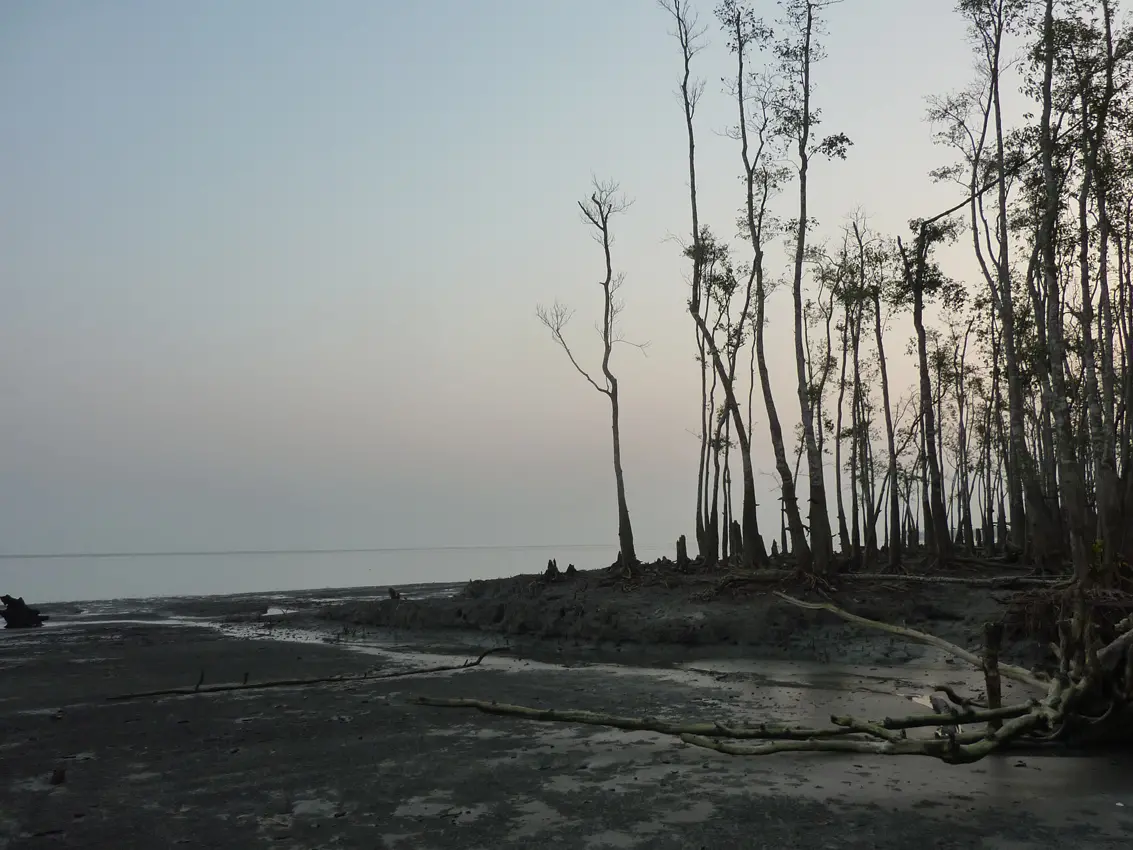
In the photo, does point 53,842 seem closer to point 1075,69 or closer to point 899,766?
point 899,766

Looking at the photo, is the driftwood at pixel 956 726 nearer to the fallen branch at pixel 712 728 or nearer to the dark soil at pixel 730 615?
the fallen branch at pixel 712 728

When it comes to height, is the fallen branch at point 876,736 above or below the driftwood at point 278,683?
above

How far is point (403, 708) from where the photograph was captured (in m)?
12.6

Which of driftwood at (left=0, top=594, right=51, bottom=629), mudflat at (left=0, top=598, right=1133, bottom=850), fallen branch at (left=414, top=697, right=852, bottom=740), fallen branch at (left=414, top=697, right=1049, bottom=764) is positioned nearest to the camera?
mudflat at (left=0, top=598, right=1133, bottom=850)

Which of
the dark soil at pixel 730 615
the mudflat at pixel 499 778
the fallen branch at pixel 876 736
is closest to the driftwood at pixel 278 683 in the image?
the mudflat at pixel 499 778

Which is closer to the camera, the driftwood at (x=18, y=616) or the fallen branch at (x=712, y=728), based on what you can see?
the fallen branch at (x=712, y=728)

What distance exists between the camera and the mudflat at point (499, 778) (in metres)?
6.59

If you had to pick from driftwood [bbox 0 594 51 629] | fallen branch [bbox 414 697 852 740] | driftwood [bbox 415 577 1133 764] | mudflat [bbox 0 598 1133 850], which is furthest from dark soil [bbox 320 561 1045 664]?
driftwood [bbox 0 594 51 629]

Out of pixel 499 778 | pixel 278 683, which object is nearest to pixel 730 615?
pixel 278 683

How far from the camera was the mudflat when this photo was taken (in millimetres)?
6586

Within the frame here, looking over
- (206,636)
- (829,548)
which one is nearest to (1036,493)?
(829,548)

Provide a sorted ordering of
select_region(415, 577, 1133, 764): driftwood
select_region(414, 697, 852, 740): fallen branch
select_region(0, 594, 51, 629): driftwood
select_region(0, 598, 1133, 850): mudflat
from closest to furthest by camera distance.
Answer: select_region(0, 598, 1133, 850): mudflat < select_region(415, 577, 1133, 764): driftwood < select_region(414, 697, 852, 740): fallen branch < select_region(0, 594, 51, 629): driftwood

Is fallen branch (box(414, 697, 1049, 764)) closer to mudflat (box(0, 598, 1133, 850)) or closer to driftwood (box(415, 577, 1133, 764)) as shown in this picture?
driftwood (box(415, 577, 1133, 764))

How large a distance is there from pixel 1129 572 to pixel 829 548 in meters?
7.79
